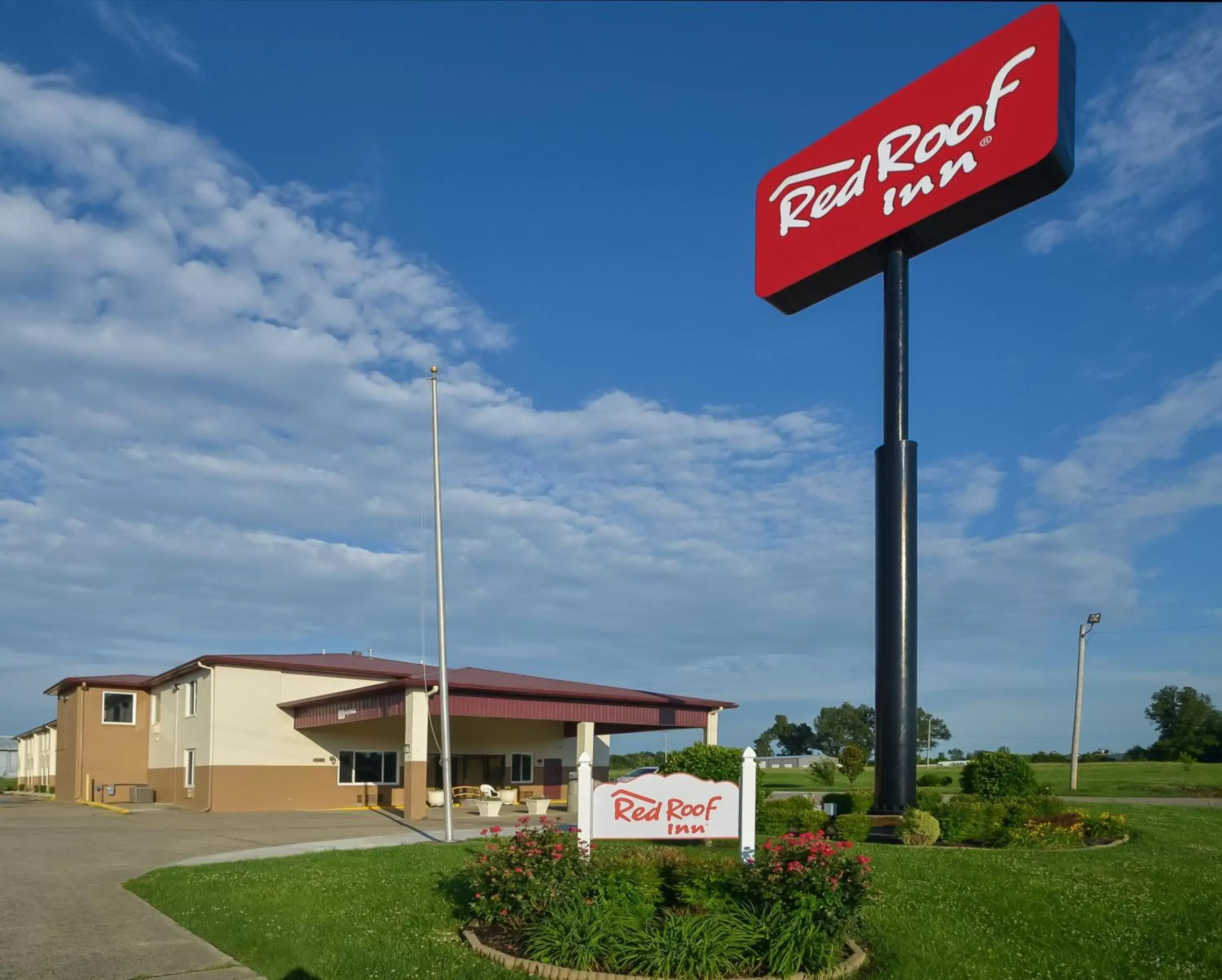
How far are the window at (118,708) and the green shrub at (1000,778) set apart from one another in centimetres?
3516

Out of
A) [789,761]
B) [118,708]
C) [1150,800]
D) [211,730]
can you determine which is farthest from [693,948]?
[789,761]

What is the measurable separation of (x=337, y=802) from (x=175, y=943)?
1035 inches

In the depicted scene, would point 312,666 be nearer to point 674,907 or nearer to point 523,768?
point 523,768

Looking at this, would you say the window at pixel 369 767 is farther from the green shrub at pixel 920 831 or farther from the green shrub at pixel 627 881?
the green shrub at pixel 627 881

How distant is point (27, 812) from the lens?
34.5 metres

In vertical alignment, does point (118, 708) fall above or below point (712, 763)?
below

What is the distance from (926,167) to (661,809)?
13117 mm

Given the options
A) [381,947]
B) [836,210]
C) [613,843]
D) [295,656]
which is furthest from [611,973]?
[295,656]

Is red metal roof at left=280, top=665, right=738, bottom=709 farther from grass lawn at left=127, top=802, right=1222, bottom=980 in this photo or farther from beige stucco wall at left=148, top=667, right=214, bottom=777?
grass lawn at left=127, top=802, right=1222, bottom=980

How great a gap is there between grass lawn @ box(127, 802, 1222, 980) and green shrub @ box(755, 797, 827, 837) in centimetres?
165

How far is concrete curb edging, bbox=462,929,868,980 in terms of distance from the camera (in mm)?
8930

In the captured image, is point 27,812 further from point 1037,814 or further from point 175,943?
point 1037,814

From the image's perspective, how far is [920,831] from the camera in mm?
16344

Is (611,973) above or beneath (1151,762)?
above
